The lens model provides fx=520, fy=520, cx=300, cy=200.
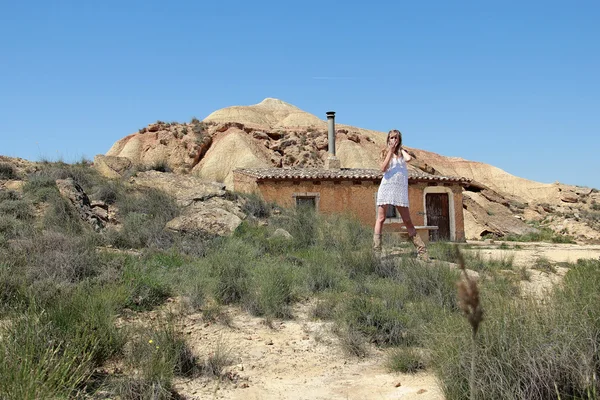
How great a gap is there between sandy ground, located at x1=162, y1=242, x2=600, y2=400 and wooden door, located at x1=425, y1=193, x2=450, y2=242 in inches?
637

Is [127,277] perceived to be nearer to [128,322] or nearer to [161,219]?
[128,322]

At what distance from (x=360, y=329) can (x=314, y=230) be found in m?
5.93

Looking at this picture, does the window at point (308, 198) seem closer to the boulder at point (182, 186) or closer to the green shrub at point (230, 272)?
the boulder at point (182, 186)

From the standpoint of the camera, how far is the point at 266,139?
37.9m

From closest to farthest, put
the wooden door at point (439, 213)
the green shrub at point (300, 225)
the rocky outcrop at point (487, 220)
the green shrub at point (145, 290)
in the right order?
the green shrub at point (145, 290), the green shrub at point (300, 225), the wooden door at point (439, 213), the rocky outcrop at point (487, 220)

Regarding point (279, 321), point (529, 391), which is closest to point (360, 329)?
point (279, 321)

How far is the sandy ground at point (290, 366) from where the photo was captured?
459 cm

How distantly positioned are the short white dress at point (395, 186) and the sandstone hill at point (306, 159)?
1903cm

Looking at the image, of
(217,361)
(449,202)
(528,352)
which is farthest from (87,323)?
(449,202)

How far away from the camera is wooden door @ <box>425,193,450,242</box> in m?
22.1

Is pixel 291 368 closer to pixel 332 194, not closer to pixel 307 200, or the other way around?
pixel 307 200

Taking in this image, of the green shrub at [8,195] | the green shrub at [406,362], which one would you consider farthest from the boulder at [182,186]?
the green shrub at [406,362]

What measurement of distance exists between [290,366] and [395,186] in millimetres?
4579

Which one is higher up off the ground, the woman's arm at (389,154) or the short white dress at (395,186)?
the woman's arm at (389,154)
